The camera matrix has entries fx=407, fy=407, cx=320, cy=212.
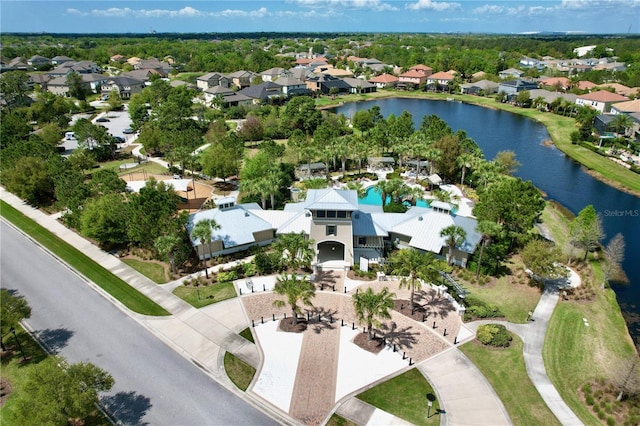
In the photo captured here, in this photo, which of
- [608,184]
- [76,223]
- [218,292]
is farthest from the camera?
[608,184]

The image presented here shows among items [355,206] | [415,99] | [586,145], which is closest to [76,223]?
[355,206]

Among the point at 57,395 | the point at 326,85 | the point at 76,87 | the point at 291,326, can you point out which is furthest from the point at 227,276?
the point at 326,85

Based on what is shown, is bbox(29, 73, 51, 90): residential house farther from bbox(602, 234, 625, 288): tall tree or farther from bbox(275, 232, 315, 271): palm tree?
bbox(602, 234, 625, 288): tall tree

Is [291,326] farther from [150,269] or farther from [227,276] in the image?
[150,269]

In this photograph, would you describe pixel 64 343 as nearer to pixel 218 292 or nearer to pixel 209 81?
pixel 218 292

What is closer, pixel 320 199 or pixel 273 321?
pixel 273 321

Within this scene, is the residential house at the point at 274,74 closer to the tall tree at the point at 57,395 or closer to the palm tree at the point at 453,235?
the palm tree at the point at 453,235

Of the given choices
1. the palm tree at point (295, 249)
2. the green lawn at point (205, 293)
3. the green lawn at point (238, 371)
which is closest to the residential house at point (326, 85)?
the palm tree at point (295, 249)
